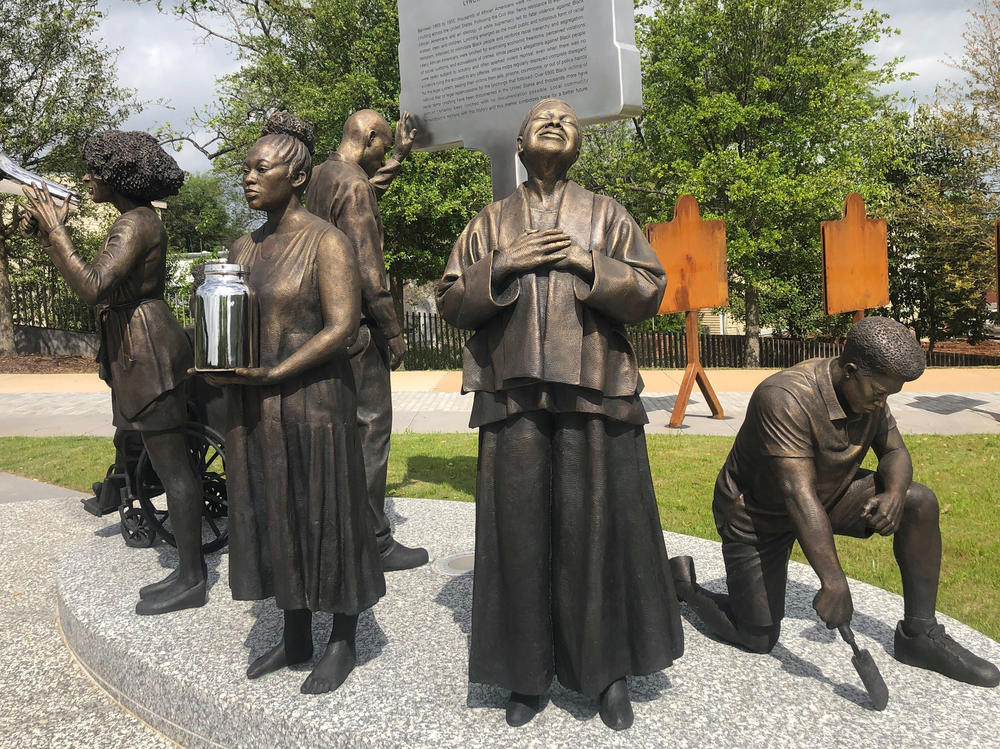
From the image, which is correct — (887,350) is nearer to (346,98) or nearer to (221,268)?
(221,268)

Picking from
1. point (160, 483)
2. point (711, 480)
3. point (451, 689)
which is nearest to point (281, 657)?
point (451, 689)

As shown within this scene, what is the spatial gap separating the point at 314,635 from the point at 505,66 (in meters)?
3.23

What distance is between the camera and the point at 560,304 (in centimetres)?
246

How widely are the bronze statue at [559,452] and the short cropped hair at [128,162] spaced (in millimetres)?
1858

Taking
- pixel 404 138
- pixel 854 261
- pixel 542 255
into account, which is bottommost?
pixel 542 255

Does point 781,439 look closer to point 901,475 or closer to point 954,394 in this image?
point 901,475

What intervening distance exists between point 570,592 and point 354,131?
114 inches

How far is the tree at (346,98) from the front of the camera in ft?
61.3

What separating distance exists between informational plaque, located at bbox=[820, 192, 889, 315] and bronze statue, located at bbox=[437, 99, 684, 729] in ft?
16.4

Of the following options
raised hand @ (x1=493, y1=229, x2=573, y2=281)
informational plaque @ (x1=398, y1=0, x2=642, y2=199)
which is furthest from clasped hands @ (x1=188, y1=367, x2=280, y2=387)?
informational plaque @ (x1=398, y1=0, x2=642, y2=199)

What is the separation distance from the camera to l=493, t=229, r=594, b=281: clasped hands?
7.93ft

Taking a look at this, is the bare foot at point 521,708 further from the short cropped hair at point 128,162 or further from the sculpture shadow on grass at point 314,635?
the short cropped hair at point 128,162

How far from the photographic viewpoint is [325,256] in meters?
2.74

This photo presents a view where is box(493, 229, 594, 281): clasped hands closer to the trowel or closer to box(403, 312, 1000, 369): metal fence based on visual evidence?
the trowel
